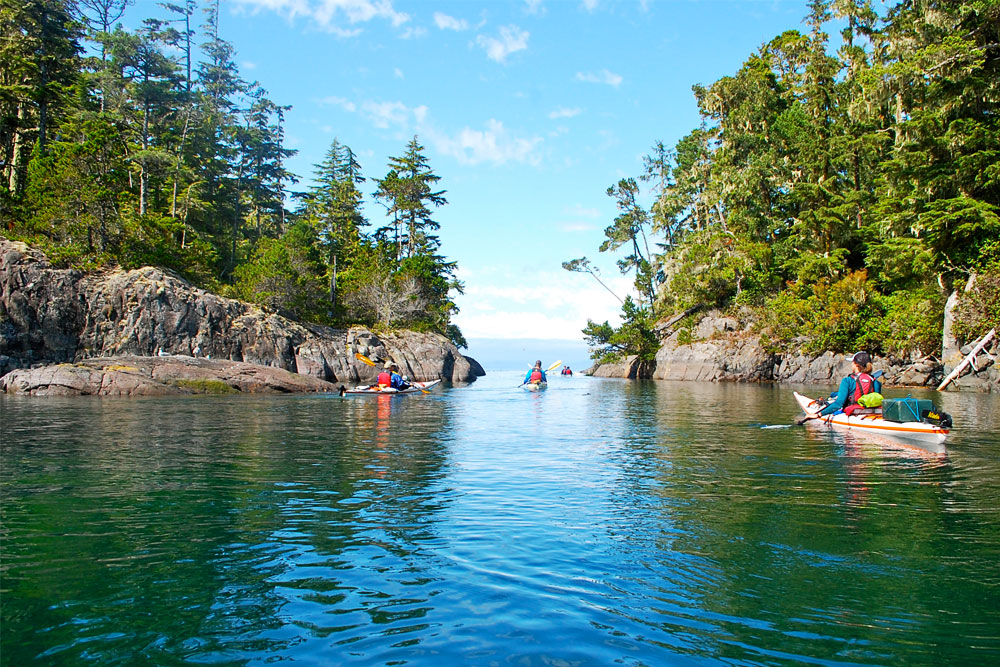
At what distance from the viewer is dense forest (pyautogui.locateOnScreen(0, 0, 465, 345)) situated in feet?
120

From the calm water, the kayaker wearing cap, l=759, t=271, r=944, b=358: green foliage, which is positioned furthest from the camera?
l=759, t=271, r=944, b=358: green foliage

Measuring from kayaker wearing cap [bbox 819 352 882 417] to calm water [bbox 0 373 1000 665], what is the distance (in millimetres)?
2805

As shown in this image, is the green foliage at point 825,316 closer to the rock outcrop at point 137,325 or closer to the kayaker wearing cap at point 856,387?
the kayaker wearing cap at point 856,387

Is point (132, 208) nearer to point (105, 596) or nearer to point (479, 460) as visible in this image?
point (479, 460)

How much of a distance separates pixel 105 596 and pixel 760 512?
7374 millimetres

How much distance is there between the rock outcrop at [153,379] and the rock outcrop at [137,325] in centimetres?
332

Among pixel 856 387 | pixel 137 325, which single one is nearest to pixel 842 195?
pixel 856 387

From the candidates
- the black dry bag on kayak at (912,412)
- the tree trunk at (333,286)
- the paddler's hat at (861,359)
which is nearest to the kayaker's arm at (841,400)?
the paddler's hat at (861,359)

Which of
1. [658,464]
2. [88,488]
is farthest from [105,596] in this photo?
[658,464]

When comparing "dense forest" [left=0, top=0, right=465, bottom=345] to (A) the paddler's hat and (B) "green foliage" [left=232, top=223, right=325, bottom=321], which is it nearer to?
(B) "green foliage" [left=232, top=223, right=325, bottom=321]

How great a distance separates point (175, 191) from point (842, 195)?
158ft

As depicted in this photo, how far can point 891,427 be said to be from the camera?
14727mm

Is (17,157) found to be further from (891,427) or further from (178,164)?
(891,427)

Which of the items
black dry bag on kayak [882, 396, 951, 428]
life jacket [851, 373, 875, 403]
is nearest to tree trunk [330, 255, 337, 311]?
life jacket [851, 373, 875, 403]
